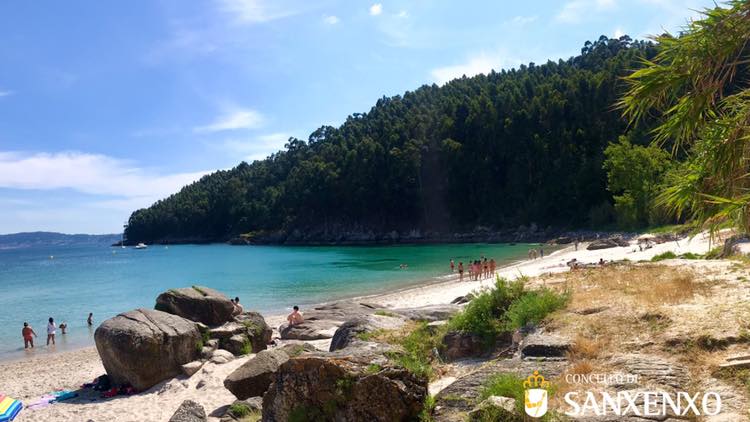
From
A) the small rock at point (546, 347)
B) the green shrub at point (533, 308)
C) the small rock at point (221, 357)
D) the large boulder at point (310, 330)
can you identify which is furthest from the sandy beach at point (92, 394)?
the small rock at point (546, 347)

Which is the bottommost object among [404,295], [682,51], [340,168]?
[404,295]

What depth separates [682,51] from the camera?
208 inches

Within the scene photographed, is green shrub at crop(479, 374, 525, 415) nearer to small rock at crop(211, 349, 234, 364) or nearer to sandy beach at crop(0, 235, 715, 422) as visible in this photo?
sandy beach at crop(0, 235, 715, 422)

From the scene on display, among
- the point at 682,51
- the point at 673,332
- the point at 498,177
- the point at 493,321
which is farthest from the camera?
the point at 498,177

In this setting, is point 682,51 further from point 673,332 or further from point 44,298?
point 44,298

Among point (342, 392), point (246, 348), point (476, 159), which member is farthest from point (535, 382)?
point (476, 159)

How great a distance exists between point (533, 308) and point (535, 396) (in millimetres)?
3631

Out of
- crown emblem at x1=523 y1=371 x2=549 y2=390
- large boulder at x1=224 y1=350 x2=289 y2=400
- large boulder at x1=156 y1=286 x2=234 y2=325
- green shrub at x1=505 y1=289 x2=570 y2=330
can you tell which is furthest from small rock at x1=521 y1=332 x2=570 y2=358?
large boulder at x1=156 y1=286 x2=234 y2=325

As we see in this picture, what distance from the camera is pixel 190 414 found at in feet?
34.1

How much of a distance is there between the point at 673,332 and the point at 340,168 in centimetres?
12202

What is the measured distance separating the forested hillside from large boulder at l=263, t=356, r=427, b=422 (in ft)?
251

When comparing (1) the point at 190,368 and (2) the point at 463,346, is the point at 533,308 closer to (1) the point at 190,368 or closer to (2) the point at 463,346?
(2) the point at 463,346

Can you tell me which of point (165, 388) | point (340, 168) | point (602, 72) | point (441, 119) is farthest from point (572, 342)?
point (340, 168)

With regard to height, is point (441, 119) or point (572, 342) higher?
point (441, 119)
